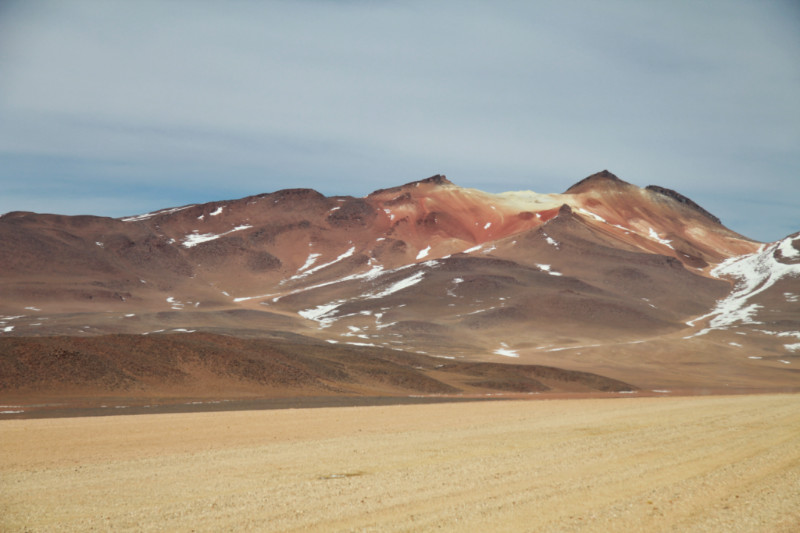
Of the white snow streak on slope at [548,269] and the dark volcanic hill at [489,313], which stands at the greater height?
the white snow streak on slope at [548,269]

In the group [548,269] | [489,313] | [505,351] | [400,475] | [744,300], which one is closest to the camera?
[400,475]

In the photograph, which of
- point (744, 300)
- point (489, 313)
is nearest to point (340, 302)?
point (489, 313)

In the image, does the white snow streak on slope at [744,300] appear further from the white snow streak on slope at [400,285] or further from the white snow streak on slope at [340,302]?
the white snow streak on slope at [340,302]

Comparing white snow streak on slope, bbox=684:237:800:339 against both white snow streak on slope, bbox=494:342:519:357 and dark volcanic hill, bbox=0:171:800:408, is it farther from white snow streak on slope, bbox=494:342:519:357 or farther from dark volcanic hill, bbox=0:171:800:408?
white snow streak on slope, bbox=494:342:519:357

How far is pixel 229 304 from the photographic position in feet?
602

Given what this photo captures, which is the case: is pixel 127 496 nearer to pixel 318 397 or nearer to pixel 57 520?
pixel 57 520

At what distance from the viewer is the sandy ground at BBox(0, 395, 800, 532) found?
1388 centimetres

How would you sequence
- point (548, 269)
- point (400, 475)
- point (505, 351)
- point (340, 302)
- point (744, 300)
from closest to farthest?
1. point (400, 475)
2. point (505, 351)
3. point (744, 300)
4. point (340, 302)
5. point (548, 269)

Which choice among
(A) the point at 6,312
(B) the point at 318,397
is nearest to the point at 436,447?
(B) the point at 318,397

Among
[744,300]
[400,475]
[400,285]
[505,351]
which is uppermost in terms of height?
[400,285]

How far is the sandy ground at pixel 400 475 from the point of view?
13.9 m

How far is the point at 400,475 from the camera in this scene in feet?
60.1

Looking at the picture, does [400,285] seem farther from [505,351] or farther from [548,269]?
[505,351]

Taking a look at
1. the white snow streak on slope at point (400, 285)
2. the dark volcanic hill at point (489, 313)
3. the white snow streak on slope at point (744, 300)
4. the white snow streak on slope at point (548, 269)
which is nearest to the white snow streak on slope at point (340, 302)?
the white snow streak on slope at point (400, 285)
